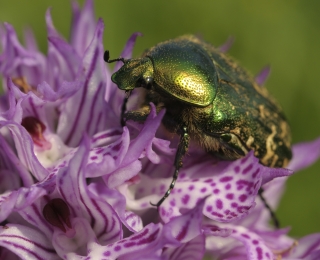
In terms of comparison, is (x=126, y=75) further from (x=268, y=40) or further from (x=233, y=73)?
(x=268, y=40)

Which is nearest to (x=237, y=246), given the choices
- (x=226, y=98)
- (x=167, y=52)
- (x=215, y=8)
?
(x=226, y=98)

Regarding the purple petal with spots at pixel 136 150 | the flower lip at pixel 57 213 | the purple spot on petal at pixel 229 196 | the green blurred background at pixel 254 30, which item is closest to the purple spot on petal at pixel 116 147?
the purple petal with spots at pixel 136 150

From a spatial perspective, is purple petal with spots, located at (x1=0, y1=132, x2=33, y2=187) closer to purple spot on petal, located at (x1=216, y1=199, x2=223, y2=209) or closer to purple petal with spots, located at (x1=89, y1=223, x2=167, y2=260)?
purple petal with spots, located at (x1=89, y1=223, x2=167, y2=260)

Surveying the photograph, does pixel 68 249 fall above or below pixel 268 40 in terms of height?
below

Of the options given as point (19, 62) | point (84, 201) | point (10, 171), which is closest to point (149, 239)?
point (84, 201)

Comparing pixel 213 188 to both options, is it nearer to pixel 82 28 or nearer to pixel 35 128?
pixel 35 128

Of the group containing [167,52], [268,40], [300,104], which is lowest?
[300,104]

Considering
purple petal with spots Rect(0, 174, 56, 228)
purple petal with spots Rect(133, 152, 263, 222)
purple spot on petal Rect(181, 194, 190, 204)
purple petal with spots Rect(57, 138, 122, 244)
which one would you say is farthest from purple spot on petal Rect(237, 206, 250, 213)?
purple petal with spots Rect(0, 174, 56, 228)
